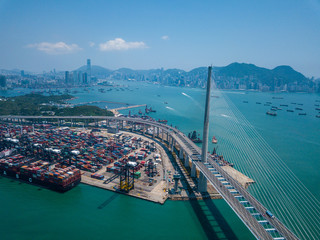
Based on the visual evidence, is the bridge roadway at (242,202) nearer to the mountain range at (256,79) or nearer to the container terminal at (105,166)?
the container terminal at (105,166)

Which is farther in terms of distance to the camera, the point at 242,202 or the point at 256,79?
the point at 256,79

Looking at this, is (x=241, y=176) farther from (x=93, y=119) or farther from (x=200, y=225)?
(x=93, y=119)

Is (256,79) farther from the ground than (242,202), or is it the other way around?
(256,79)

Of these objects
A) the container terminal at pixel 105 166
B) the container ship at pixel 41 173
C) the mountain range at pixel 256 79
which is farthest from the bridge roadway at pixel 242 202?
the mountain range at pixel 256 79

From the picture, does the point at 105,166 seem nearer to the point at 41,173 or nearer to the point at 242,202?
the point at 41,173

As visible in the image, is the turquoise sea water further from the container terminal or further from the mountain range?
the mountain range

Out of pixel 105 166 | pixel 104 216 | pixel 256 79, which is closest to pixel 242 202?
pixel 104 216

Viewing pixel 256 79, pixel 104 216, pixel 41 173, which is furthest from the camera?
pixel 256 79

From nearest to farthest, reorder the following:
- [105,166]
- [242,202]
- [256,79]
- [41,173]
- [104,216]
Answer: [242,202]
[104,216]
[41,173]
[105,166]
[256,79]
